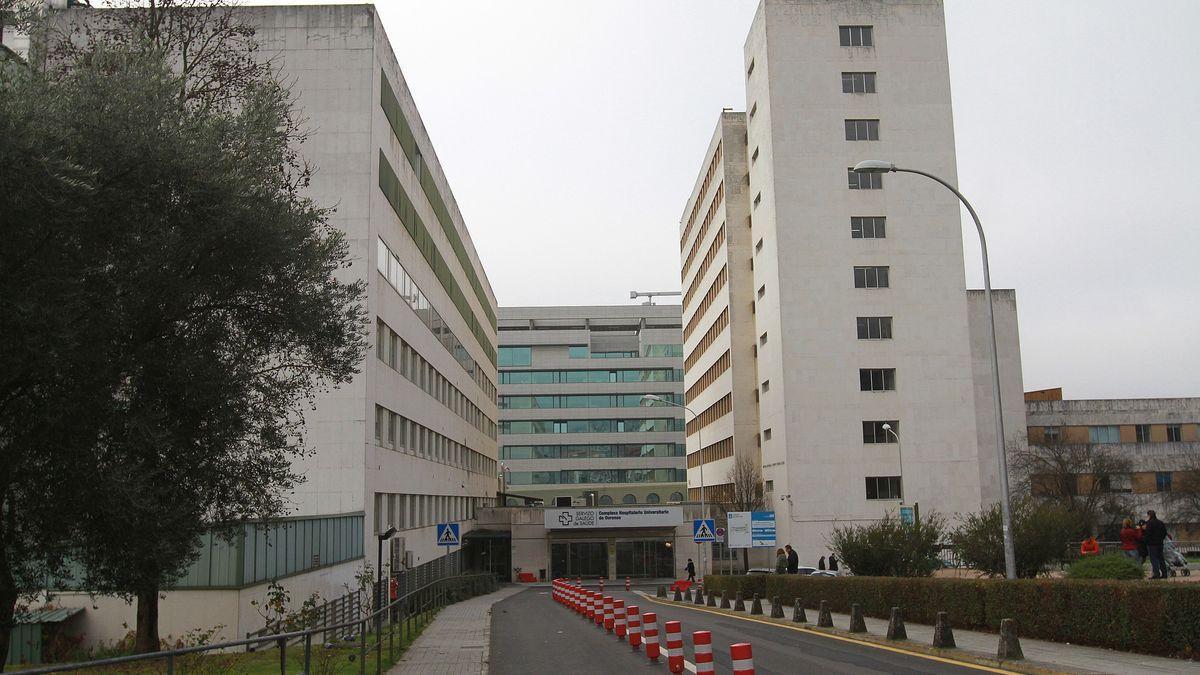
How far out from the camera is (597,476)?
111 meters

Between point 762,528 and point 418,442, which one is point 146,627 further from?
point 762,528

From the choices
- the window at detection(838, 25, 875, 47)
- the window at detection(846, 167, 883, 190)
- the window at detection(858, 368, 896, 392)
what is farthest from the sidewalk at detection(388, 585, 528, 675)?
the window at detection(838, 25, 875, 47)

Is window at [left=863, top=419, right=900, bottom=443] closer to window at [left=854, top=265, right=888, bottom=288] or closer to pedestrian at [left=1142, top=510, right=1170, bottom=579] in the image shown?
window at [left=854, top=265, right=888, bottom=288]

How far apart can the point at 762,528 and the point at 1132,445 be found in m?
53.1

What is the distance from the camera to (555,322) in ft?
392

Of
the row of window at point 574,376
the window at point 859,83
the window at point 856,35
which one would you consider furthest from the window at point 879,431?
the row of window at point 574,376

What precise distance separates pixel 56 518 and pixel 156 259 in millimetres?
3336

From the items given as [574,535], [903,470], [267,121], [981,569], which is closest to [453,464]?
[574,535]

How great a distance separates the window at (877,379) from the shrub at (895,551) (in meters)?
33.0

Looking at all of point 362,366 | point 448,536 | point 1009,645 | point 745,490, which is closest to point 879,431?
point 745,490

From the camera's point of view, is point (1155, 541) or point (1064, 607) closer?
point (1064, 607)

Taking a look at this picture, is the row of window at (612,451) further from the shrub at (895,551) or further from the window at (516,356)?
the shrub at (895,551)

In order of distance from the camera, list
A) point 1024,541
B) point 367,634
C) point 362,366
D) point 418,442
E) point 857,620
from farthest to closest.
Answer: point 418,442 < point 362,366 < point 1024,541 < point 367,634 < point 857,620

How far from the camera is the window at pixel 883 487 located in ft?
192
